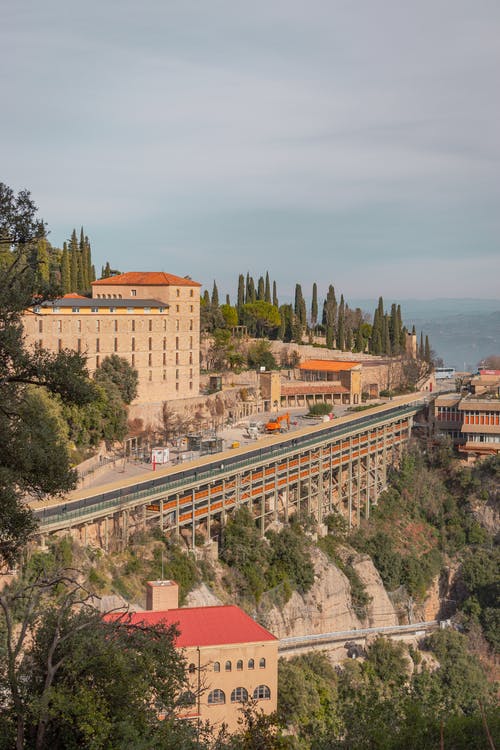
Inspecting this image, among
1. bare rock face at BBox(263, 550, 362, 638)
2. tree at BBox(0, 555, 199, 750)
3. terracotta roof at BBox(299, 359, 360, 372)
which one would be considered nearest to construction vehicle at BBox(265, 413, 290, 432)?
bare rock face at BBox(263, 550, 362, 638)

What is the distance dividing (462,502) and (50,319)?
2648 centimetres

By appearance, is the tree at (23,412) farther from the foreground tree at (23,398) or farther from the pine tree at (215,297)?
the pine tree at (215,297)

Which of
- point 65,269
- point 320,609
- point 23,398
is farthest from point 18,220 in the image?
point 65,269

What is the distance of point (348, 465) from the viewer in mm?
55250

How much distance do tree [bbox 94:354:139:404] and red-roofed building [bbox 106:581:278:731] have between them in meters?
23.8

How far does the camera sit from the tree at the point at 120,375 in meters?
50.2

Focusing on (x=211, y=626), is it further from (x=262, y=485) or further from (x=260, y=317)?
(x=260, y=317)

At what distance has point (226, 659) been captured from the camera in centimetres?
2570

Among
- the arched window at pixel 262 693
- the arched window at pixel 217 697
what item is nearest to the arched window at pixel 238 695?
the arched window at pixel 217 697

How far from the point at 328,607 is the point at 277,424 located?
16.3 m

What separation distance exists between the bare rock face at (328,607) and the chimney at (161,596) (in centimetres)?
851

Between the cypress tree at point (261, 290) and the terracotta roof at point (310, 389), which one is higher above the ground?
the cypress tree at point (261, 290)

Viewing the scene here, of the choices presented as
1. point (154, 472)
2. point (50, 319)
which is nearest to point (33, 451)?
point (154, 472)

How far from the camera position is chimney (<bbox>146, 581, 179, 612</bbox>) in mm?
28734
